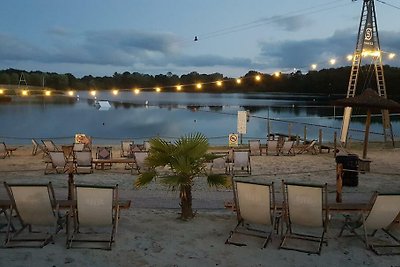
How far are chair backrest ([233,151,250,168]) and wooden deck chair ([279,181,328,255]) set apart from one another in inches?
226

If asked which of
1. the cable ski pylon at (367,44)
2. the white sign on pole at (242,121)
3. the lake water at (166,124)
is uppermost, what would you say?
the cable ski pylon at (367,44)

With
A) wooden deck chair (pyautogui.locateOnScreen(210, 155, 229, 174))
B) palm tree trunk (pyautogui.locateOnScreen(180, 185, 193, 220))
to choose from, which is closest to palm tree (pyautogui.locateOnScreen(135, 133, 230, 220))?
palm tree trunk (pyautogui.locateOnScreen(180, 185, 193, 220))

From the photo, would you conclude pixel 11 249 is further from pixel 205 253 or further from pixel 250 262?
pixel 250 262

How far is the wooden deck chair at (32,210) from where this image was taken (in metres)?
5.32

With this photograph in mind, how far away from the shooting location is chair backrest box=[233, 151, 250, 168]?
1139cm

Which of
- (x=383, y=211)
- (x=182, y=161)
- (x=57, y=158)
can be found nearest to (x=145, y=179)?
(x=182, y=161)

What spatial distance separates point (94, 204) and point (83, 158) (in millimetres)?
6165

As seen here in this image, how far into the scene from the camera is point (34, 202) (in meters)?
5.37

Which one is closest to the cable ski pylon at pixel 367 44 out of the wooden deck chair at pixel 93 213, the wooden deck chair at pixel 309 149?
the wooden deck chair at pixel 309 149

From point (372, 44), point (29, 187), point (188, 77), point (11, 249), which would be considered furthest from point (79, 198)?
point (188, 77)

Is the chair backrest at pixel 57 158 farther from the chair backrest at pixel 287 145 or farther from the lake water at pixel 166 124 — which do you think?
the lake water at pixel 166 124

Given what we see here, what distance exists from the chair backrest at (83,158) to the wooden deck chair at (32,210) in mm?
5708

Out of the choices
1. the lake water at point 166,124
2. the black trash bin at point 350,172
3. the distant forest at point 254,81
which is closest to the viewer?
the black trash bin at point 350,172

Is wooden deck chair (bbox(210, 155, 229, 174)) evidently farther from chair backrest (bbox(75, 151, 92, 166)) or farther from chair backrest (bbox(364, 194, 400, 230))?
chair backrest (bbox(364, 194, 400, 230))
